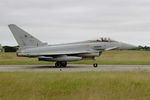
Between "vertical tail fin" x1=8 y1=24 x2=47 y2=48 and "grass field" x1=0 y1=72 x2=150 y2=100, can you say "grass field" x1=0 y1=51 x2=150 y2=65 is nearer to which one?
"vertical tail fin" x1=8 y1=24 x2=47 y2=48

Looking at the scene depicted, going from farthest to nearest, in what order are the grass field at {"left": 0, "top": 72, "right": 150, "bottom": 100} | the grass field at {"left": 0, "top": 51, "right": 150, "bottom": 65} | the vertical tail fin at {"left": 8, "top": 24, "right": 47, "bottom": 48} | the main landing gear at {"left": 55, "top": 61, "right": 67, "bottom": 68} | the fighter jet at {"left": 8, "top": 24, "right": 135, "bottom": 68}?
the grass field at {"left": 0, "top": 51, "right": 150, "bottom": 65}
the main landing gear at {"left": 55, "top": 61, "right": 67, "bottom": 68}
the vertical tail fin at {"left": 8, "top": 24, "right": 47, "bottom": 48}
the fighter jet at {"left": 8, "top": 24, "right": 135, "bottom": 68}
the grass field at {"left": 0, "top": 72, "right": 150, "bottom": 100}

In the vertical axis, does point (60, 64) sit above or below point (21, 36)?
below

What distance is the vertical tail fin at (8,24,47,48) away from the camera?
35.3m

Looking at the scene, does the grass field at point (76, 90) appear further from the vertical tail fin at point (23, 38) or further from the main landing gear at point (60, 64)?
the vertical tail fin at point (23, 38)

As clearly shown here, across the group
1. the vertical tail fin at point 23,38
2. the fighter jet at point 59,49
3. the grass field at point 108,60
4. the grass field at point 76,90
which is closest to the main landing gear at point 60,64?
the fighter jet at point 59,49

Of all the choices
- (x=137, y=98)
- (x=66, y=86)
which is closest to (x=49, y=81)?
(x=66, y=86)

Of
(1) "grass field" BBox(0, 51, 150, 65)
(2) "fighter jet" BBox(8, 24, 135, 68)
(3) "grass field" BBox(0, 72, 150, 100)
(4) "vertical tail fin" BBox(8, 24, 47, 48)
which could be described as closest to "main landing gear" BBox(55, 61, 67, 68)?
(2) "fighter jet" BBox(8, 24, 135, 68)

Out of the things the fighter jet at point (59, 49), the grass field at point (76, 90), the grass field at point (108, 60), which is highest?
the fighter jet at point (59, 49)

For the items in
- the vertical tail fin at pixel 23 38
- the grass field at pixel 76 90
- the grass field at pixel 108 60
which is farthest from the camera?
the grass field at pixel 108 60

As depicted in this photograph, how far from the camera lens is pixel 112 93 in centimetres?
1252

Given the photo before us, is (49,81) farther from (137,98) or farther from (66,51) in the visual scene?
(66,51)

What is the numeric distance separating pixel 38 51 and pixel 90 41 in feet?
16.7

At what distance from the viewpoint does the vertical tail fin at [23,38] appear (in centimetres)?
3528

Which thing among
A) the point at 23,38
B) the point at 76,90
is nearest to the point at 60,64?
the point at 23,38
